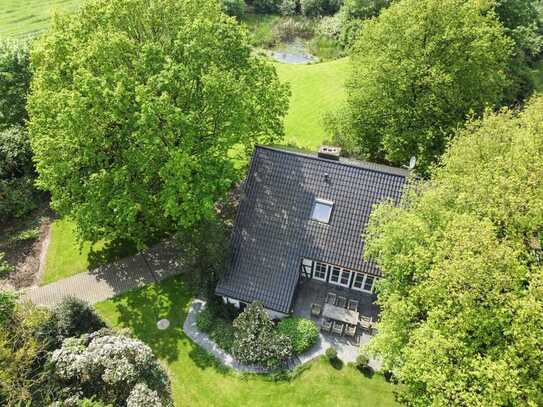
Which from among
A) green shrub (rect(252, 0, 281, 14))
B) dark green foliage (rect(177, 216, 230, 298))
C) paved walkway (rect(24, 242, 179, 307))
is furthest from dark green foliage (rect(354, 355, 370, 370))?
green shrub (rect(252, 0, 281, 14))

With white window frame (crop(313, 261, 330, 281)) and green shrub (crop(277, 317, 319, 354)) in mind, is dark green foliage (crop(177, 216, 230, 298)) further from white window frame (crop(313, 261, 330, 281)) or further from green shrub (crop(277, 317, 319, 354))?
white window frame (crop(313, 261, 330, 281))

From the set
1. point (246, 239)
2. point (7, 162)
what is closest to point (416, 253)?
point (246, 239)

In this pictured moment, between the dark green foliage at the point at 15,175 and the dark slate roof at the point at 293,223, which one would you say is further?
the dark green foliage at the point at 15,175

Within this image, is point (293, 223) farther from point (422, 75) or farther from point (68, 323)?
point (422, 75)

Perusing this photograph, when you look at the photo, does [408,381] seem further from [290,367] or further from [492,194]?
[492,194]

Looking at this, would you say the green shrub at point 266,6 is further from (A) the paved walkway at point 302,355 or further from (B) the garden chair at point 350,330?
(B) the garden chair at point 350,330

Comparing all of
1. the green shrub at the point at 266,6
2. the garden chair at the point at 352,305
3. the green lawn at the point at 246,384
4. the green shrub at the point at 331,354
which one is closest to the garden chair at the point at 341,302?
the garden chair at the point at 352,305

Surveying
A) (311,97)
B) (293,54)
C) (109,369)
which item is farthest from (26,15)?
(109,369)
